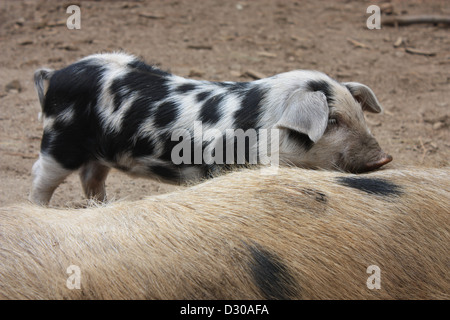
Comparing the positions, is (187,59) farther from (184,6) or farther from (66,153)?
(66,153)

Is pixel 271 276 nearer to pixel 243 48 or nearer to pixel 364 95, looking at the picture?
pixel 364 95

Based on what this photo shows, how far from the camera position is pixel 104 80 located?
158 inches

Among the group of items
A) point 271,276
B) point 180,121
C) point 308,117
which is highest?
point 308,117

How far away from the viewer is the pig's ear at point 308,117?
3.41 m

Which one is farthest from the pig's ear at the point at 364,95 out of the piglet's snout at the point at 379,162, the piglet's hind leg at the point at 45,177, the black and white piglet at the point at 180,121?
the piglet's hind leg at the point at 45,177

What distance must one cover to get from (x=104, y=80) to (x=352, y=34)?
4.87 metres

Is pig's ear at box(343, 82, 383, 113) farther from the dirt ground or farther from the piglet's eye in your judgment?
the dirt ground

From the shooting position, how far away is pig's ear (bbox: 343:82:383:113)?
13.4 ft

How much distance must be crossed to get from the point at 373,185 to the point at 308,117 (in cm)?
91

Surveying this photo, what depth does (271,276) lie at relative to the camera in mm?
2250

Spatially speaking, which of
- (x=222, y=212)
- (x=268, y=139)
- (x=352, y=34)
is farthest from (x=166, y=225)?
(x=352, y=34)

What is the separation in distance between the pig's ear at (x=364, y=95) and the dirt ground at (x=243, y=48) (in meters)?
1.23

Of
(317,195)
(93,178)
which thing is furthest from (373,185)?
(93,178)

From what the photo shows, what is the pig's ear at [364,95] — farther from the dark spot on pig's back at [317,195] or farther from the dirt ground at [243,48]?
the dark spot on pig's back at [317,195]
